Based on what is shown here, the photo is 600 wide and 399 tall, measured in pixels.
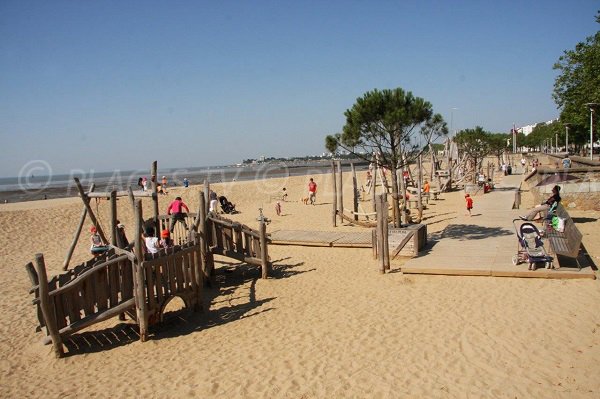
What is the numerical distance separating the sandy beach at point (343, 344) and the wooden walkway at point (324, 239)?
2.67 meters

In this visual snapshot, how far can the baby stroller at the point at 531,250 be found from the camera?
8.91 m

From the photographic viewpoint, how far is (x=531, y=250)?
29.9 ft

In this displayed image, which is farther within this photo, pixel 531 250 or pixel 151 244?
pixel 151 244

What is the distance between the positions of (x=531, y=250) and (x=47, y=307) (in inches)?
352

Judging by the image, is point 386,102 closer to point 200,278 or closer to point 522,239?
point 522,239

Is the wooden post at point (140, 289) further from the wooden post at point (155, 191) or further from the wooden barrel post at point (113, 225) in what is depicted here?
the wooden barrel post at point (113, 225)

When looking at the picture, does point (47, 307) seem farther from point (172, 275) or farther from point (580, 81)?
point (580, 81)

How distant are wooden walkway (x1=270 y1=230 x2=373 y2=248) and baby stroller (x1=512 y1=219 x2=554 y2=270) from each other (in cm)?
445

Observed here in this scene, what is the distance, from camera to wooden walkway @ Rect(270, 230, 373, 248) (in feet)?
43.7

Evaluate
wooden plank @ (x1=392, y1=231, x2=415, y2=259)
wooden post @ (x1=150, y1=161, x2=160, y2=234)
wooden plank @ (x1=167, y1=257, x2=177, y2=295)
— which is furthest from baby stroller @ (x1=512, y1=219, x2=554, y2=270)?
wooden post @ (x1=150, y1=161, x2=160, y2=234)

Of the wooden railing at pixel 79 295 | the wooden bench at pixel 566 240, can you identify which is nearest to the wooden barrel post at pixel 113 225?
the wooden railing at pixel 79 295

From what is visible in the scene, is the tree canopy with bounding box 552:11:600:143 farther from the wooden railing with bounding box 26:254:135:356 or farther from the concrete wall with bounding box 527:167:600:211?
the wooden railing with bounding box 26:254:135:356

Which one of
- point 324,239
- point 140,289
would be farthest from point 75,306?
point 324,239

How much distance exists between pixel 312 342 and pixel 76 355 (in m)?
3.69
